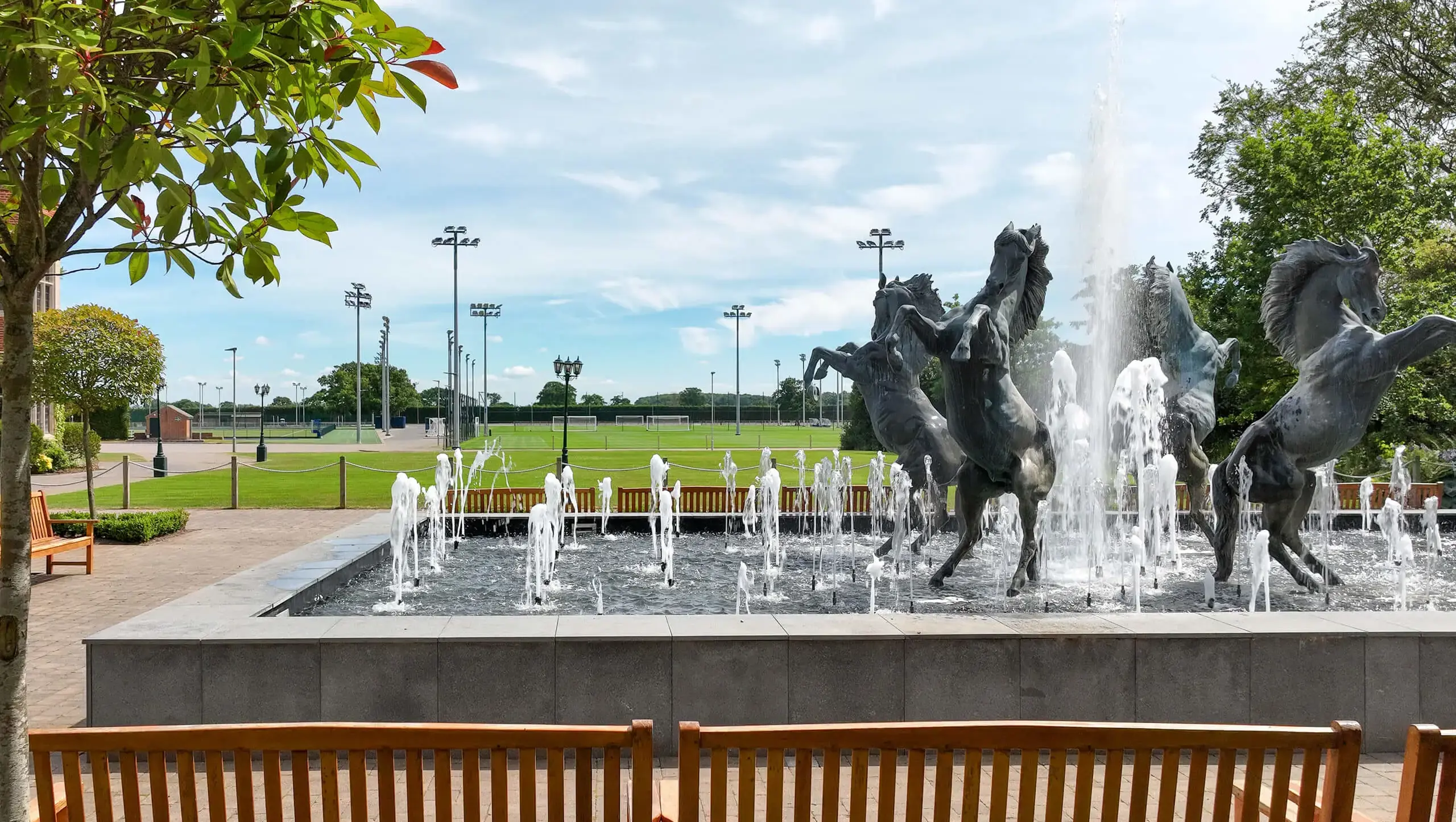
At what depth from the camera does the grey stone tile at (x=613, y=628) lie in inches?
191

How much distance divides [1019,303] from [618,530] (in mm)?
6680

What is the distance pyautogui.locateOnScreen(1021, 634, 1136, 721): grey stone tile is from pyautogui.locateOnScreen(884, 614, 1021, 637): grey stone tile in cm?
17

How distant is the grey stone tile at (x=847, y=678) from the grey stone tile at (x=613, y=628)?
73 centimetres

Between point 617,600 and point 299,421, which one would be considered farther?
point 299,421

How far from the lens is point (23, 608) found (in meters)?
2.56

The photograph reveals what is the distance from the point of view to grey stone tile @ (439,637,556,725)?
488cm

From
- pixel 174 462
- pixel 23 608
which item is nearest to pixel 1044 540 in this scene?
pixel 23 608

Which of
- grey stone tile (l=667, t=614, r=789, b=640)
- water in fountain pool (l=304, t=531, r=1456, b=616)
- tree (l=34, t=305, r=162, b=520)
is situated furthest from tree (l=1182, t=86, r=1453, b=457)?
tree (l=34, t=305, r=162, b=520)

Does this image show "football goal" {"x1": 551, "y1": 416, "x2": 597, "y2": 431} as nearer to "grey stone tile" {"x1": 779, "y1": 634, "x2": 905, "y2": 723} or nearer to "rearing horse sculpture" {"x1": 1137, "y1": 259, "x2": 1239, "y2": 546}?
"rearing horse sculpture" {"x1": 1137, "y1": 259, "x2": 1239, "y2": 546}

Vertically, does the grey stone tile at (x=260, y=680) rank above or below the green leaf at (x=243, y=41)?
below

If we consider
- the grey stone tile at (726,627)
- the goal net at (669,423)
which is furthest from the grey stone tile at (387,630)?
the goal net at (669,423)

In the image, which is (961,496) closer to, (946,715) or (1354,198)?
(946,715)

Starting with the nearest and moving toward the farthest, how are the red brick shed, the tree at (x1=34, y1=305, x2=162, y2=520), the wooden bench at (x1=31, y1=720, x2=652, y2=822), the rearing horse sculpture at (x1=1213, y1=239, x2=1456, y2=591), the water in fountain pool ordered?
the wooden bench at (x1=31, y1=720, x2=652, y2=822) < the rearing horse sculpture at (x1=1213, y1=239, x2=1456, y2=591) < the water in fountain pool < the tree at (x1=34, y1=305, x2=162, y2=520) < the red brick shed

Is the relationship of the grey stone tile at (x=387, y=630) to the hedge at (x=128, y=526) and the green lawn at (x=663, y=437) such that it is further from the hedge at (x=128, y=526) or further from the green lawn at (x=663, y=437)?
the green lawn at (x=663, y=437)
